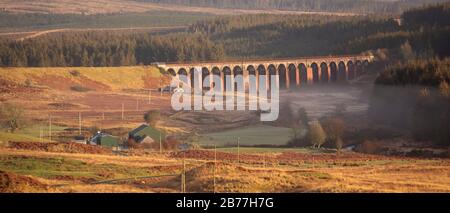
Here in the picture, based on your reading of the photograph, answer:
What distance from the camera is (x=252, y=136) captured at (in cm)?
6762

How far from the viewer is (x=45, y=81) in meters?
99.5

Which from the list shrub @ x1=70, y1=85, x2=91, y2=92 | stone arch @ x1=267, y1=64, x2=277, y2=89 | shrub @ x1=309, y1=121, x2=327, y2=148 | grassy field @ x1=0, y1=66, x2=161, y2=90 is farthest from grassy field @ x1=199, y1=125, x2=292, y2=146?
stone arch @ x1=267, y1=64, x2=277, y2=89

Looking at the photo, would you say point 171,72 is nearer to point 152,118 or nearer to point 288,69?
point 288,69

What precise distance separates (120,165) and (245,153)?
13.1 metres

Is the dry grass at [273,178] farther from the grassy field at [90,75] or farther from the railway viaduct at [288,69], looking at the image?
the railway viaduct at [288,69]

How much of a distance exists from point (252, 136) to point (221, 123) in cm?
981

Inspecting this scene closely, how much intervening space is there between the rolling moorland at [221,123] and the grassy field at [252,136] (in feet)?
0.30

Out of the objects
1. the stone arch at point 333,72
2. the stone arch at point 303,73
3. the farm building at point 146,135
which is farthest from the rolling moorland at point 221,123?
the stone arch at point 303,73

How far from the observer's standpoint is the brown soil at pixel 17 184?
107ft

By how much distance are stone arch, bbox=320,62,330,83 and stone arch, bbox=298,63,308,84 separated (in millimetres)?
2509

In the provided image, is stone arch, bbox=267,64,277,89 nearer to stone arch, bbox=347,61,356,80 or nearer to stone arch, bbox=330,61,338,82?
stone arch, bbox=330,61,338,82

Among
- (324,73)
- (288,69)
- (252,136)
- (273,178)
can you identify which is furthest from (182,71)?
(273,178)
